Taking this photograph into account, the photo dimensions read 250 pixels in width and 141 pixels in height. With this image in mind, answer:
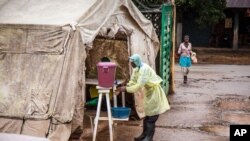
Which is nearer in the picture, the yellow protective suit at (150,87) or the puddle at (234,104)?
the yellow protective suit at (150,87)

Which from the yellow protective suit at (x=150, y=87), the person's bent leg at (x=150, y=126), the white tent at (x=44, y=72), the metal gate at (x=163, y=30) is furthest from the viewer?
the metal gate at (x=163, y=30)

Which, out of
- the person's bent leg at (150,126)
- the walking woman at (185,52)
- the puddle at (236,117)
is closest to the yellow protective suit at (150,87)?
the person's bent leg at (150,126)

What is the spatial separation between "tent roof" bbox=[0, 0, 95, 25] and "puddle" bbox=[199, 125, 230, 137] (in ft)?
12.3

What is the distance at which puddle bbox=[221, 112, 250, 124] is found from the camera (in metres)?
10.2

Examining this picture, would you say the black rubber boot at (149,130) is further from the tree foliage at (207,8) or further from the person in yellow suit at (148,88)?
the tree foliage at (207,8)

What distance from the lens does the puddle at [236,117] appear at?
1018 cm

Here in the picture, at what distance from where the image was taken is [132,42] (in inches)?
382

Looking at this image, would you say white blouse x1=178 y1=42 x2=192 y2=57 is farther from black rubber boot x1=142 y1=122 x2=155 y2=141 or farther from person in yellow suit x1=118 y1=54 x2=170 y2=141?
black rubber boot x1=142 y1=122 x2=155 y2=141

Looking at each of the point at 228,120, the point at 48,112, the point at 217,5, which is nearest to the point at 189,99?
the point at 228,120

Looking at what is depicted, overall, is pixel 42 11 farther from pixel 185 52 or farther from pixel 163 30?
pixel 185 52

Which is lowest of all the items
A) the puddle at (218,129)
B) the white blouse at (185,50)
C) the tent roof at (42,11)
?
the puddle at (218,129)

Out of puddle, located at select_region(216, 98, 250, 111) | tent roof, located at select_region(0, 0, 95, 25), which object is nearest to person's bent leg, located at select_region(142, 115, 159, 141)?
tent roof, located at select_region(0, 0, 95, 25)

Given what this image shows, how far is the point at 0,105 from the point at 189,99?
667cm

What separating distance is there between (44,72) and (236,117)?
5.35m
